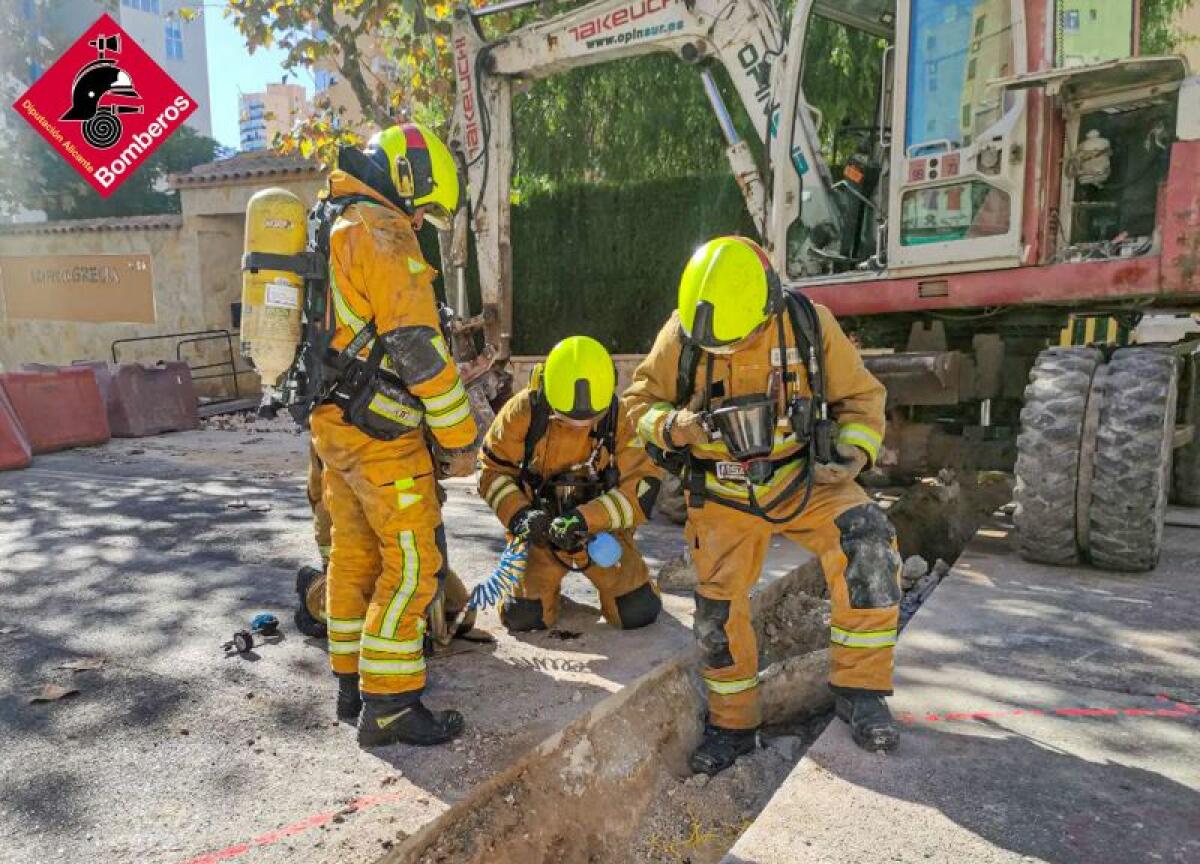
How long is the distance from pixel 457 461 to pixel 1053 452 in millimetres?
2914

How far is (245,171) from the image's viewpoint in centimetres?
1408

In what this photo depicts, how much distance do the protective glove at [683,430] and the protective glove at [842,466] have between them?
1.23 feet

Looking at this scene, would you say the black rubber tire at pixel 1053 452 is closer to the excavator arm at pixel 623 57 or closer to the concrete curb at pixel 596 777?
the concrete curb at pixel 596 777

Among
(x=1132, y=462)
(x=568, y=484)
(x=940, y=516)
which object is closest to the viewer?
(x=568, y=484)

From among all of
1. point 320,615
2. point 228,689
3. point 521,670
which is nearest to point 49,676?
point 228,689

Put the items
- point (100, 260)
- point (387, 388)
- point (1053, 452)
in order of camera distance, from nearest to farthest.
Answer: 1. point (387, 388)
2. point (1053, 452)
3. point (100, 260)

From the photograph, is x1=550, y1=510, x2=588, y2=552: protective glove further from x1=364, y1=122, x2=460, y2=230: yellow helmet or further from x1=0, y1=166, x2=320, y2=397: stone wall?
x1=0, y1=166, x2=320, y2=397: stone wall

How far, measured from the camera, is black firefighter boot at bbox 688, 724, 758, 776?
308 cm

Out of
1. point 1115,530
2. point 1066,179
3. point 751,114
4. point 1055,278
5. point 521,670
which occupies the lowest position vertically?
point 521,670

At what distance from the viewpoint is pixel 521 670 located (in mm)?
3576

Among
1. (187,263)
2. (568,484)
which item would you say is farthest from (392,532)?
(187,263)

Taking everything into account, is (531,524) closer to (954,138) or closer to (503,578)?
(503,578)

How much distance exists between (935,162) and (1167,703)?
2.81 meters

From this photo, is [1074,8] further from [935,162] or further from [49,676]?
[49,676]
